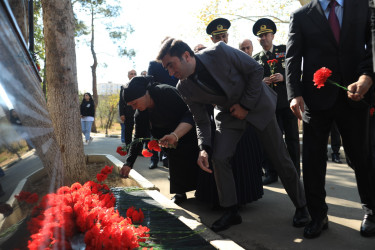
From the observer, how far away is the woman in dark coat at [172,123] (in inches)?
125

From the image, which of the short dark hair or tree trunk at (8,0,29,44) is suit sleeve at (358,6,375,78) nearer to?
the short dark hair

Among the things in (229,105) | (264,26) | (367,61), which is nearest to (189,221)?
(229,105)

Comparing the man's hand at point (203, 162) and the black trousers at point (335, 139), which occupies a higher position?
the man's hand at point (203, 162)

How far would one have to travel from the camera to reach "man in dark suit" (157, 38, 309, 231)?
2711 millimetres

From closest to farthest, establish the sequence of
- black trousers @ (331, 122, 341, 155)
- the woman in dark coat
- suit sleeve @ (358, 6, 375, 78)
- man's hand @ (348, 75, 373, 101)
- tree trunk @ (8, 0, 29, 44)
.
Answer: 1. tree trunk @ (8, 0, 29, 44)
2. man's hand @ (348, 75, 373, 101)
3. suit sleeve @ (358, 6, 375, 78)
4. the woman in dark coat
5. black trousers @ (331, 122, 341, 155)

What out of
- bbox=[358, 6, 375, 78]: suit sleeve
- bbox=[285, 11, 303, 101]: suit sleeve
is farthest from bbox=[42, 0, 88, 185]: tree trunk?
bbox=[358, 6, 375, 78]: suit sleeve

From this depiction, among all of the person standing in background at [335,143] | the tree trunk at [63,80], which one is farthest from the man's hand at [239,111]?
the person standing in background at [335,143]

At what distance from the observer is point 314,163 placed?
2584 millimetres

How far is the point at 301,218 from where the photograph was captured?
280cm

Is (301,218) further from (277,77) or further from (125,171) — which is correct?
(277,77)

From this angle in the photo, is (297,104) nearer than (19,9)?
No

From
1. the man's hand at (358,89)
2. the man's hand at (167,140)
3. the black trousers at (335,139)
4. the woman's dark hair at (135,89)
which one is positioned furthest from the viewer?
the black trousers at (335,139)

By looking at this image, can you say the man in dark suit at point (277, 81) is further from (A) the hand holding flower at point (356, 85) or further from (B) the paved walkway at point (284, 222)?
(A) the hand holding flower at point (356, 85)

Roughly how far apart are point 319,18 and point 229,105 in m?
0.98
